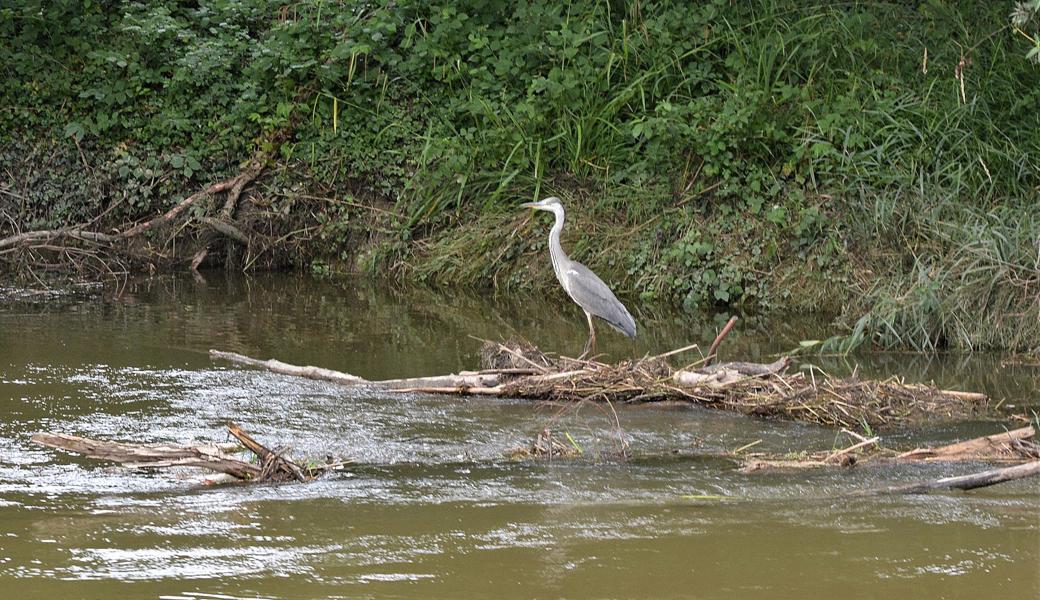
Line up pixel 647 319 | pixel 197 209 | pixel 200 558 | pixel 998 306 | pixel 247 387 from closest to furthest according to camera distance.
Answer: pixel 200 558 < pixel 247 387 < pixel 998 306 < pixel 647 319 < pixel 197 209

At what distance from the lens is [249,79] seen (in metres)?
13.2

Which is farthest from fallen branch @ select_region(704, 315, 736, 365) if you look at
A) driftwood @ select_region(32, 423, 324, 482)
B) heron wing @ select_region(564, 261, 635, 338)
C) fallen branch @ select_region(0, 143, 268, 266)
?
fallen branch @ select_region(0, 143, 268, 266)

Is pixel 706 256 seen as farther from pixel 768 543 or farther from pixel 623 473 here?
pixel 768 543

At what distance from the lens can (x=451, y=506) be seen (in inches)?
200

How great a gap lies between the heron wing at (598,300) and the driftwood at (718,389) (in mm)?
1054

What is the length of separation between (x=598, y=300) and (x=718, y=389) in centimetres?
167

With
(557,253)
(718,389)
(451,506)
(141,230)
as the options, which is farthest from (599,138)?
(451,506)

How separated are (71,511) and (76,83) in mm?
9375

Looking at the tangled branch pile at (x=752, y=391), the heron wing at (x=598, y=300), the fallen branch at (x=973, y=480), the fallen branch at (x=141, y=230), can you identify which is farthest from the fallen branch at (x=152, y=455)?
the fallen branch at (x=141, y=230)

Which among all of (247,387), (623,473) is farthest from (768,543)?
(247,387)

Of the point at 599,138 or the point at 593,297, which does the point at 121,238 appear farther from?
the point at 593,297

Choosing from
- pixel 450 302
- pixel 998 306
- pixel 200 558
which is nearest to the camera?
pixel 200 558

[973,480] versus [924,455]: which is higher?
[973,480]

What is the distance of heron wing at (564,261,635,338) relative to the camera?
336 inches
